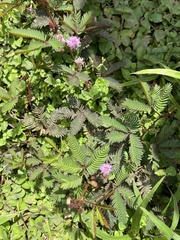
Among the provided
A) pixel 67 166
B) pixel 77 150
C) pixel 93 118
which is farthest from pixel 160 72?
pixel 67 166

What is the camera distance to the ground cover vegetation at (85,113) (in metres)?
2.26

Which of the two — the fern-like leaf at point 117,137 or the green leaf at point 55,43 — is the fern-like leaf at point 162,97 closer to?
the fern-like leaf at point 117,137

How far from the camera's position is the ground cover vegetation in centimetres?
226

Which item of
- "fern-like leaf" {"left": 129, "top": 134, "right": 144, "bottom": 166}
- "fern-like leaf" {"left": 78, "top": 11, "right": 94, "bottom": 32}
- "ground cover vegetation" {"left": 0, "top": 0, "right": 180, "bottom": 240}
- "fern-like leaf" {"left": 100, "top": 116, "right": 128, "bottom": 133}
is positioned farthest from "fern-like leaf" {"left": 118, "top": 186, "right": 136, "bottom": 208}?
"fern-like leaf" {"left": 78, "top": 11, "right": 94, "bottom": 32}

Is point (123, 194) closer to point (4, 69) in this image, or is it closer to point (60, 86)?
point (60, 86)

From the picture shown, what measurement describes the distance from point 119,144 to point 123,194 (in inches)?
12.3

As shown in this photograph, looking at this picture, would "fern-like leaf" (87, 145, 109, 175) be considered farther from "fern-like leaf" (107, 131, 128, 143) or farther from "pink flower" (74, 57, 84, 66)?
"pink flower" (74, 57, 84, 66)

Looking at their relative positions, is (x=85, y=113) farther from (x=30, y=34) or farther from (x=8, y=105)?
(x=30, y=34)

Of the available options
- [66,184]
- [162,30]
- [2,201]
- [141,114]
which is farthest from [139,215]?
[162,30]

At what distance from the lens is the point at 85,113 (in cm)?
230

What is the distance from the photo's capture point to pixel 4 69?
2449mm

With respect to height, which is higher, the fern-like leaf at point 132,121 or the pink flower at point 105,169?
the fern-like leaf at point 132,121

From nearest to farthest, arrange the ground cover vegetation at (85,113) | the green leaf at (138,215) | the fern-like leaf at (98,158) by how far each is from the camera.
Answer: the fern-like leaf at (98,158) → the green leaf at (138,215) → the ground cover vegetation at (85,113)

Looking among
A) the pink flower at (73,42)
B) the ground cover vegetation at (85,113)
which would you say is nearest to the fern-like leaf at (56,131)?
the ground cover vegetation at (85,113)
